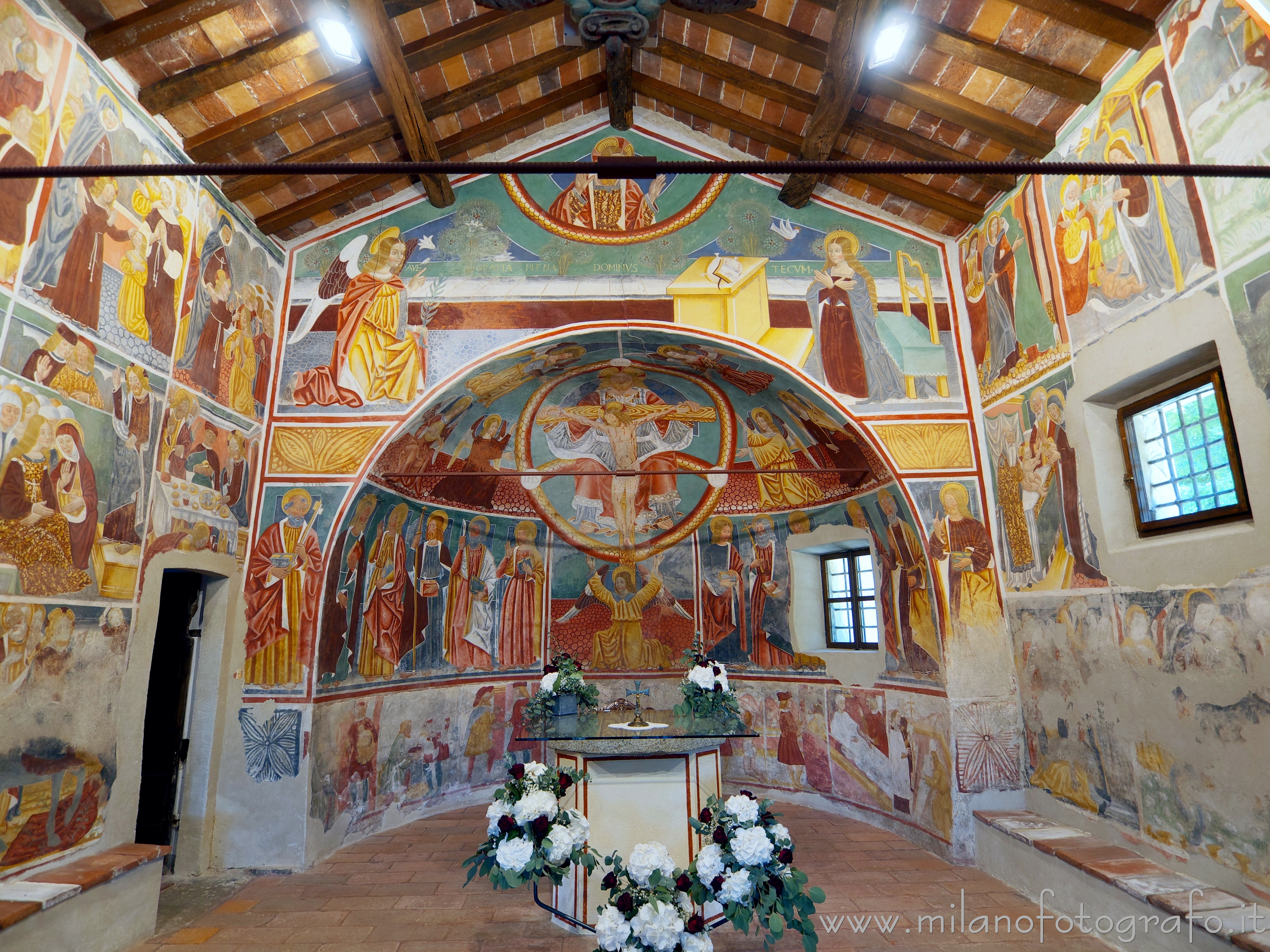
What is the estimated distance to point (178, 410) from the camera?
7008mm

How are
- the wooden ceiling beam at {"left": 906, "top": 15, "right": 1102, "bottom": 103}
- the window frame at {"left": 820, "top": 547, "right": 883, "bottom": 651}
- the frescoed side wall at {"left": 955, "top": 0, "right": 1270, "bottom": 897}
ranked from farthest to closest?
the window frame at {"left": 820, "top": 547, "right": 883, "bottom": 651}, the wooden ceiling beam at {"left": 906, "top": 15, "right": 1102, "bottom": 103}, the frescoed side wall at {"left": 955, "top": 0, "right": 1270, "bottom": 897}

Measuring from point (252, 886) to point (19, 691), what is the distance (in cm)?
320

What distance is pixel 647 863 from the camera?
3.81m

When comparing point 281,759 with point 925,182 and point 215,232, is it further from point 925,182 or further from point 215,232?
point 925,182

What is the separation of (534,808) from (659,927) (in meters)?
0.99

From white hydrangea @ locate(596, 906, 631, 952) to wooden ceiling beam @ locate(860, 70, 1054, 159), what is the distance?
717 cm

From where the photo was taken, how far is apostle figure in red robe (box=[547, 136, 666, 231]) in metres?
9.16

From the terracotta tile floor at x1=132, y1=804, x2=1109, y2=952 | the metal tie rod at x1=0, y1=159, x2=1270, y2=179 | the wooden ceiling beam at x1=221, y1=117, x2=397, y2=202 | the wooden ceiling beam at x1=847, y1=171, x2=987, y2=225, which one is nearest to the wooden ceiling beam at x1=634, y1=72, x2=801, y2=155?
the wooden ceiling beam at x1=847, y1=171, x2=987, y2=225

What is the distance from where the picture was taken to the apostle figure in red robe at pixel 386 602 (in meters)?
9.13

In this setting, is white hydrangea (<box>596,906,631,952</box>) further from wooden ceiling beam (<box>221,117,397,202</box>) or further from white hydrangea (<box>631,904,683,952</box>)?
wooden ceiling beam (<box>221,117,397,202</box>)

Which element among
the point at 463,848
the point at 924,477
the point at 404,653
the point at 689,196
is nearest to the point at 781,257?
the point at 689,196

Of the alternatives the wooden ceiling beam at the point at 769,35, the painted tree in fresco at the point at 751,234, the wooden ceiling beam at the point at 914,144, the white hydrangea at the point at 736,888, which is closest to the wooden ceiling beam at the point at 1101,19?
the wooden ceiling beam at the point at 914,144

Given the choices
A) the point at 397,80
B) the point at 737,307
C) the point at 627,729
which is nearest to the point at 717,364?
the point at 737,307

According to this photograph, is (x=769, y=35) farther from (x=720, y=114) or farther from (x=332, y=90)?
(x=332, y=90)
